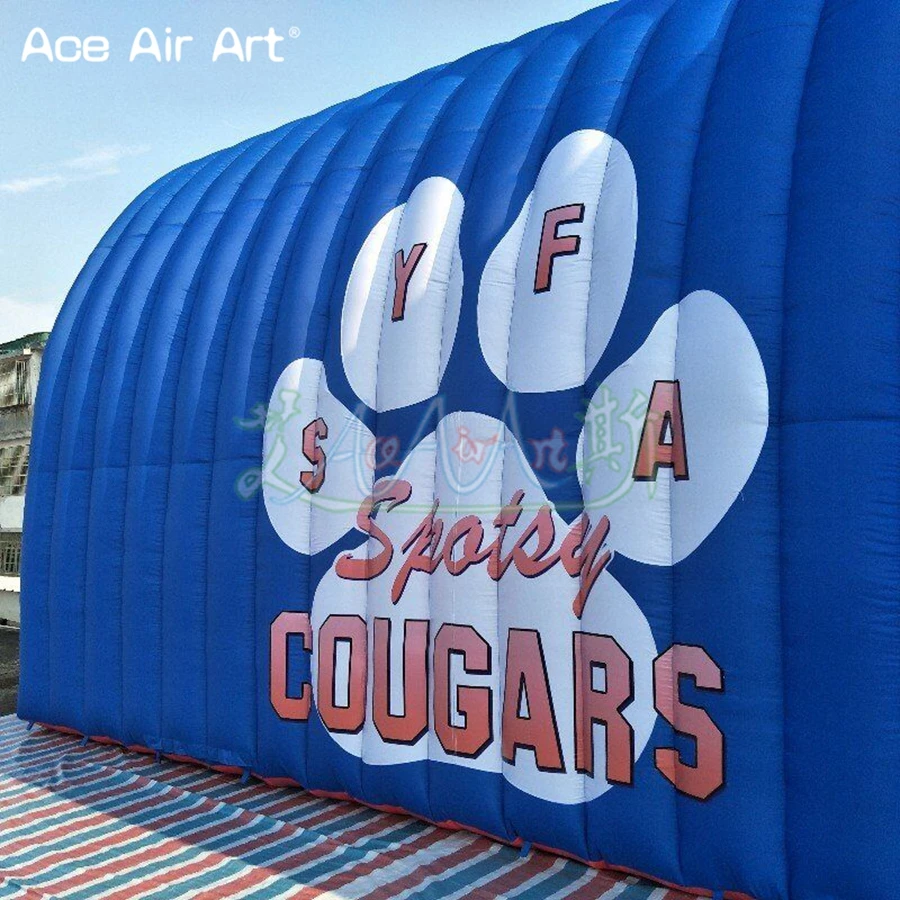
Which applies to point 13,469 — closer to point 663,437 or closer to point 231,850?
point 231,850

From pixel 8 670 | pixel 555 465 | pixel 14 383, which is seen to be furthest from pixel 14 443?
pixel 555 465

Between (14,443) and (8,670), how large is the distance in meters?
6.36

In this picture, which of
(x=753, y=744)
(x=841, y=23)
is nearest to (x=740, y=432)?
(x=753, y=744)

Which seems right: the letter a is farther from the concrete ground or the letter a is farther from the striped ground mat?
the concrete ground

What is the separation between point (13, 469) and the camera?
15.2m

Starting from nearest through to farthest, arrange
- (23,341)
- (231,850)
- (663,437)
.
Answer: (663,437) → (231,850) → (23,341)

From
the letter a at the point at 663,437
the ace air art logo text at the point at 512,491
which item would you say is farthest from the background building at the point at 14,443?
the letter a at the point at 663,437

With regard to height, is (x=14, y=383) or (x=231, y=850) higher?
(x=14, y=383)

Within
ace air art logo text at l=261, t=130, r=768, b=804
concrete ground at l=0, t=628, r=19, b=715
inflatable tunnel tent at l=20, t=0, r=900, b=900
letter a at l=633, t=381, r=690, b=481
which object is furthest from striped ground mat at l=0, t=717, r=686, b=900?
concrete ground at l=0, t=628, r=19, b=715

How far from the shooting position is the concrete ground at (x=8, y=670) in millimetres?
7975

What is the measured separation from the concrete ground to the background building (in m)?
2.00

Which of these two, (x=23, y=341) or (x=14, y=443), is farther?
(x=23, y=341)

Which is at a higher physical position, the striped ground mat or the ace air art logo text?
the ace air art logo text

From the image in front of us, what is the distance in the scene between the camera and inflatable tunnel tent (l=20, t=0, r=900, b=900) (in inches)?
116
